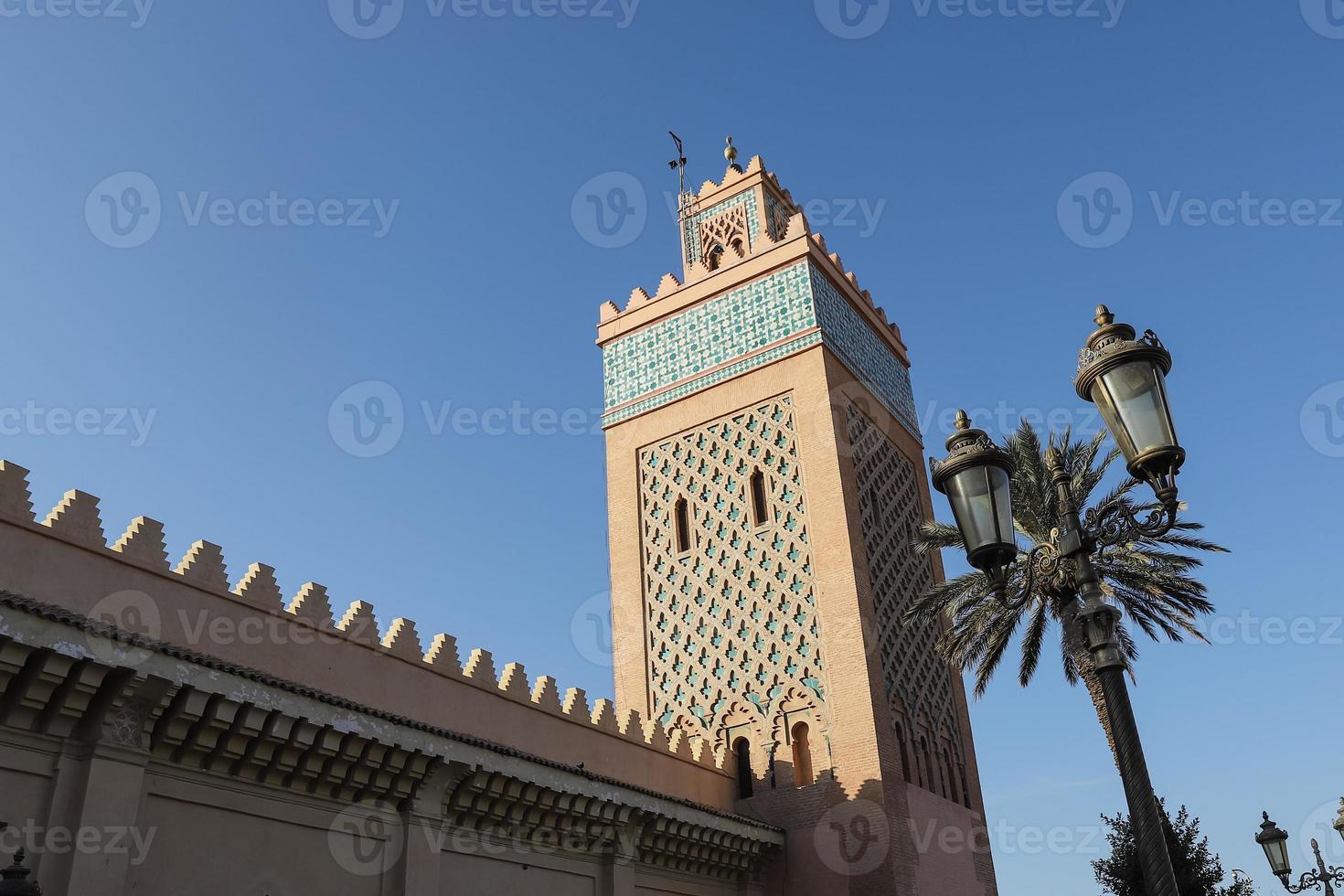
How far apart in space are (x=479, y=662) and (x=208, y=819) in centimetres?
348

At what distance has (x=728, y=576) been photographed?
13.9 meters

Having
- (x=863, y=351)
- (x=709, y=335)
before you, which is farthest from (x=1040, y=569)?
(x=709, y=335)

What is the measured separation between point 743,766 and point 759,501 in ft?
10.4

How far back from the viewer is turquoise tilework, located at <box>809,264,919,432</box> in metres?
14.8

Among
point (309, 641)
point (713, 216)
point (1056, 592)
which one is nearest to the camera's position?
point (309, 641)

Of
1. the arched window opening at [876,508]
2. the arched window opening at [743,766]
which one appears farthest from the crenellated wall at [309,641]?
the arched window opening at [876,508]

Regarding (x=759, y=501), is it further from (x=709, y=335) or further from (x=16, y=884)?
(x=16, y=884)

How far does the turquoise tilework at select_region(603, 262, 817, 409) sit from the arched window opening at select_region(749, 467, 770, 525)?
1.75 m

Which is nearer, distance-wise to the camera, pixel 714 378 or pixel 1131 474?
pixel 1131 474

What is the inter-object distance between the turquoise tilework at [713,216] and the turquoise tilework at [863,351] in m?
1.56

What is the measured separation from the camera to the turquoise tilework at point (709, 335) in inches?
583

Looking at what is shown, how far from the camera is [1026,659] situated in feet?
43.0

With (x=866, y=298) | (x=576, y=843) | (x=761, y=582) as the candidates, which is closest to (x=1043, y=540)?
(x=761, y=582)

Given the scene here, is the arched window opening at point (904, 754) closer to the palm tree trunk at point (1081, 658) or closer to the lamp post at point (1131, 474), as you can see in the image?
the palm tree trunk at point (1081, 658)
